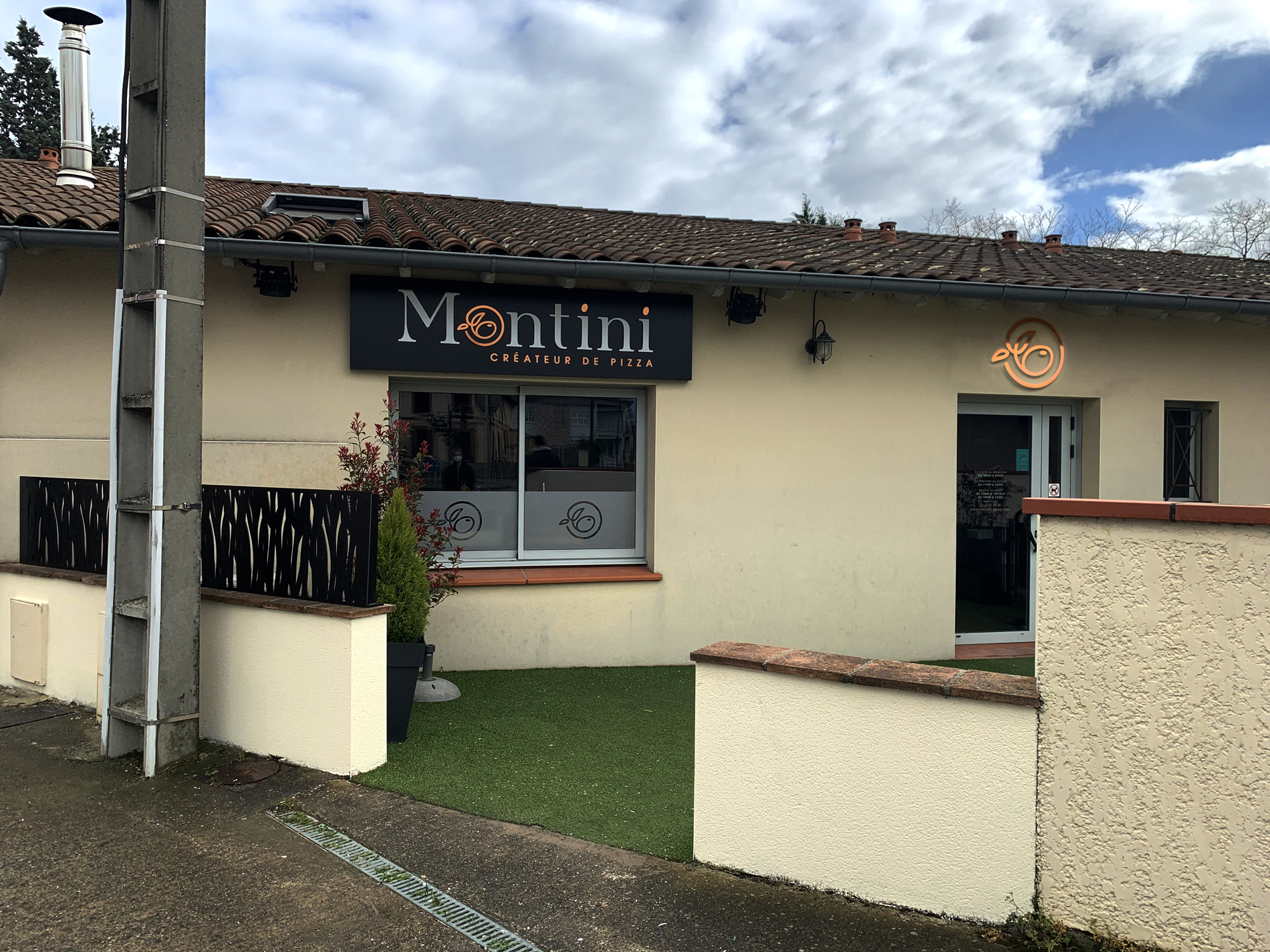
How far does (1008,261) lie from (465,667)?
258 inches

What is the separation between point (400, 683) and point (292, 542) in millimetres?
986

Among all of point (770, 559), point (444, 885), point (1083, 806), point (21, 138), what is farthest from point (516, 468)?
point (21, 138)

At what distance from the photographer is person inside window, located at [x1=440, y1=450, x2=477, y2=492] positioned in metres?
7.27

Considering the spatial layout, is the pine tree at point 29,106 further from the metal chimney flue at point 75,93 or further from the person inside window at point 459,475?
the person inside window at point 459,475

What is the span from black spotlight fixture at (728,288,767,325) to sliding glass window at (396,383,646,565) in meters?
1.04

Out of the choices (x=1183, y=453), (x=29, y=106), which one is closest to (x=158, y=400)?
(x=1183, y=453)

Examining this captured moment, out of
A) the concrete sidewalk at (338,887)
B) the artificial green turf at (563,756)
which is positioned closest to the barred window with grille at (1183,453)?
the artificial green turf at (563,756)

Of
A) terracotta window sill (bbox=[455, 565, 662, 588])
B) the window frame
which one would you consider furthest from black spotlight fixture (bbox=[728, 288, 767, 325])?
the window frame

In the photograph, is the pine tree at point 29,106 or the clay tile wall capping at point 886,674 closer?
the clay tile wall capping at point 886,674

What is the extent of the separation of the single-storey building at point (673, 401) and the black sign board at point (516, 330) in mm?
21

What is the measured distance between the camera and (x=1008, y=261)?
913 cm

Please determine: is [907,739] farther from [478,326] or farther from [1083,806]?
[478,326]

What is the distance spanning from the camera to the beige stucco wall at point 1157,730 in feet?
8.55

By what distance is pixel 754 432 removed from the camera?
297 inches
